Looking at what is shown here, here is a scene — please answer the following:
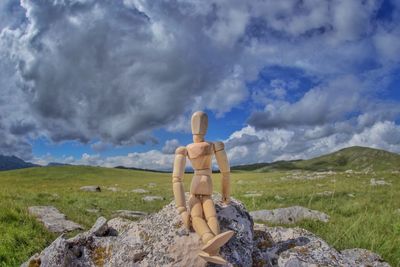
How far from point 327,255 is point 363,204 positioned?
14.3 meters

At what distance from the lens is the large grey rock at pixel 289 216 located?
1441cm

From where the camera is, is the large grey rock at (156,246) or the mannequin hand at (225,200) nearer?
the large grey rock at (156,246)

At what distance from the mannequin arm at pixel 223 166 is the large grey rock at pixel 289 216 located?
24.4ft

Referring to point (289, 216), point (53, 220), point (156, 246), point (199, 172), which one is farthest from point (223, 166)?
point (53, 220)

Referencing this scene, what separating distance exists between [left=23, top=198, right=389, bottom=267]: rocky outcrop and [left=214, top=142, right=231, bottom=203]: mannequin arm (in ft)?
0.72

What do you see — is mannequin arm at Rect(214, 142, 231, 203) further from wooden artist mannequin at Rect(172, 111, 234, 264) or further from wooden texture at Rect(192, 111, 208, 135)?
wooden texture at Rect(192, 111, 208, 135)

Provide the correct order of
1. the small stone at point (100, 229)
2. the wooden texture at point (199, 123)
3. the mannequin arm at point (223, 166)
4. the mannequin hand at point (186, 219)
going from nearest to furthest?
the mannequin hand at point (186, 219)
the wooden texture at point (199, 123)
the mannequin arm at point (223, 166)
the small stone at point (100, 229)

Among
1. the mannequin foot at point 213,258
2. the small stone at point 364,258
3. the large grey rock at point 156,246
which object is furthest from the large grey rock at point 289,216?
the mannequin foot at point 213,258

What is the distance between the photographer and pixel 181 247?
20.9ft

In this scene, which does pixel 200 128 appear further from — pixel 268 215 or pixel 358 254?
pixel 268 215

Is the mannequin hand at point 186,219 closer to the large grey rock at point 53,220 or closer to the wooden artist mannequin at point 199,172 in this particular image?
the wooden artist mannequin at point 199,172

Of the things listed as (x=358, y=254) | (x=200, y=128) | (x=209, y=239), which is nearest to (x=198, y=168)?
(x=200, y=128)

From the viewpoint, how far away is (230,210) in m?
7.20

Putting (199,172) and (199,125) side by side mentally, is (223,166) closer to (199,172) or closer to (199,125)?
(199,172)
